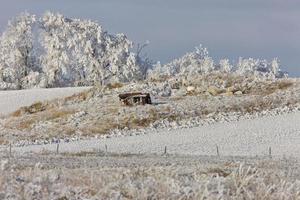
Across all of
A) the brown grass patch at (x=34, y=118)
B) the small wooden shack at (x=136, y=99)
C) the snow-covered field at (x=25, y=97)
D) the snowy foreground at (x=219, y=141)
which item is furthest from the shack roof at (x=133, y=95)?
the snow-covered field at (x=25, y=97)

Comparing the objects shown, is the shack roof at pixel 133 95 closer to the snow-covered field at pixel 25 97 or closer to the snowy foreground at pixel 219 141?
the snowy foreground at pixel 219 141

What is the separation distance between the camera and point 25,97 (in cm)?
8556

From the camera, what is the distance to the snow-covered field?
81350 millimetres

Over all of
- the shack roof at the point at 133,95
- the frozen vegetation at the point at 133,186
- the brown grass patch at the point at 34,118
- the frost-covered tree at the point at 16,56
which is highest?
the frost-covered tree at the point at 16,56

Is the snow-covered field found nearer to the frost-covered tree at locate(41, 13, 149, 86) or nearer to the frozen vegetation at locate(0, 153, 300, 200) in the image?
the frost-covered tree at locate(41, 13, 149, 86)

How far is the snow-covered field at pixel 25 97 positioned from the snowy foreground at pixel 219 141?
31.6 meters

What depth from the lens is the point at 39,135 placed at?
5434 cm

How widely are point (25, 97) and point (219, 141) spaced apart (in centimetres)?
4290

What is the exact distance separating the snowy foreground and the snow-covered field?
31.6 meters

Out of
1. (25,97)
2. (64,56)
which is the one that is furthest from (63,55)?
(25,97)

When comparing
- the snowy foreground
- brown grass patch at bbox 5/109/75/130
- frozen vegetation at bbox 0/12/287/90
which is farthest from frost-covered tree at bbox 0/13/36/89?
the snowy foreground

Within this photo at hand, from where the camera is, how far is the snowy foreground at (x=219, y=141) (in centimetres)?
4222

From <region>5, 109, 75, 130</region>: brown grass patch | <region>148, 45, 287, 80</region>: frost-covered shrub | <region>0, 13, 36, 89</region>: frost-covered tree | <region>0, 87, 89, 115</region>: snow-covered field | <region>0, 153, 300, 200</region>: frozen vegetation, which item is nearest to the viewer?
<region>0, 153, 300, 200</region>: frozen vegetation

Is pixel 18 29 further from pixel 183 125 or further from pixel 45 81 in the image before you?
pixel 183 125
